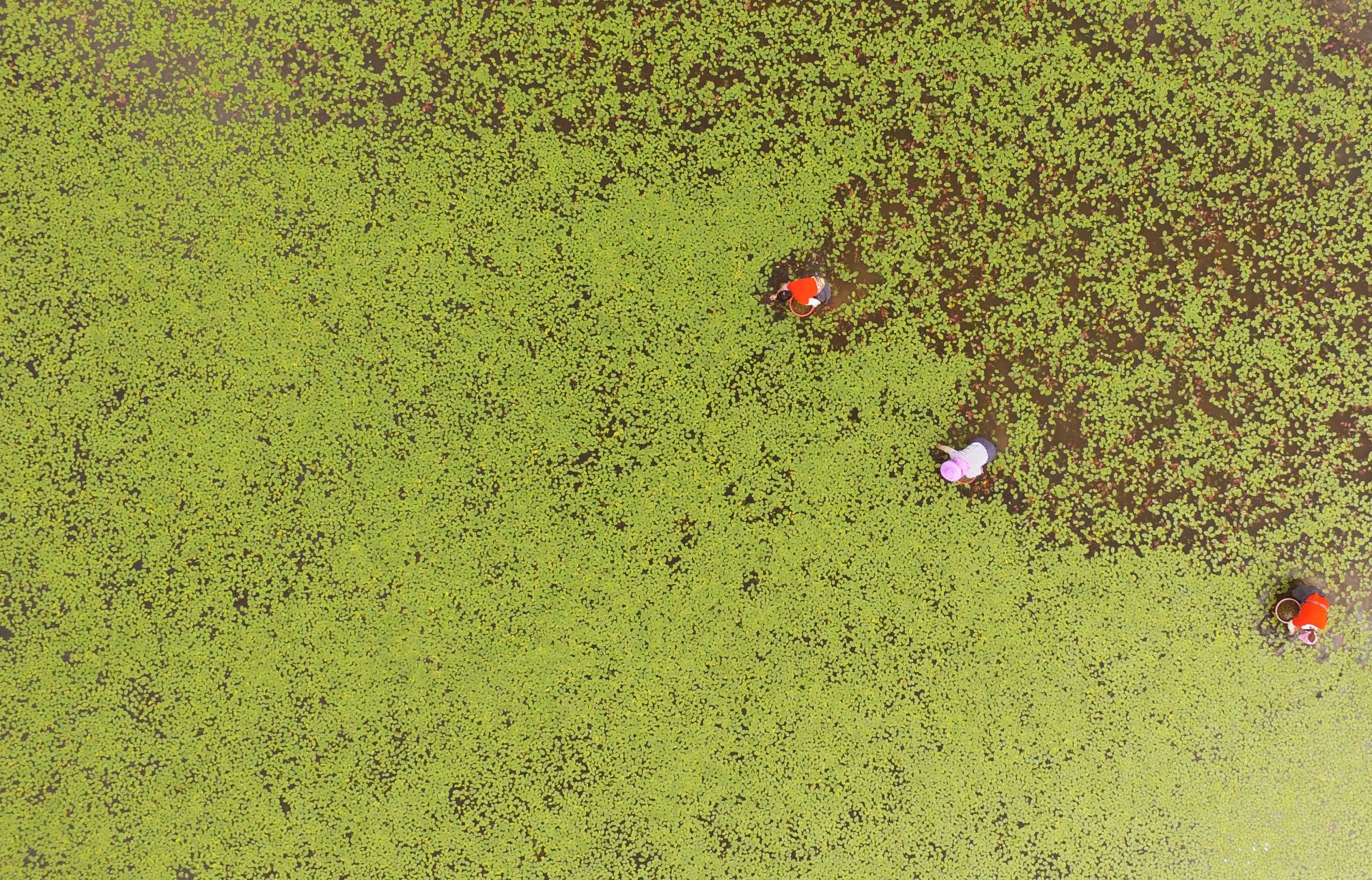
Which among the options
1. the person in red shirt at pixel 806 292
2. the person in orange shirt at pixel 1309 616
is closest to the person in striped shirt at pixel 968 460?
the person in red shirt at pixel 806 292

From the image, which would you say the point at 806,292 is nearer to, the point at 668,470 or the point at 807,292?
the point at 807,292

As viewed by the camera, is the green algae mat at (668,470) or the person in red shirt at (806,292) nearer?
the person in red shirt at (806,292)

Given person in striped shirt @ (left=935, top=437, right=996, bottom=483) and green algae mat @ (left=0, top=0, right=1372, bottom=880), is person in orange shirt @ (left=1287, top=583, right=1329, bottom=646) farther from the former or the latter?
person in striped shirt @ (left=935, top=437, right=996, bottom=483)

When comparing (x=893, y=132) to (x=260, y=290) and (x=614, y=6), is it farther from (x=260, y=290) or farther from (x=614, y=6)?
(x=260, y=290)

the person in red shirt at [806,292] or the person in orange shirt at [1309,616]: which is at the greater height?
the person in orange shirt at [1309,616]

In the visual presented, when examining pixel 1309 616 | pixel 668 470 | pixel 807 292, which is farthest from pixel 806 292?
pixel 1309 616

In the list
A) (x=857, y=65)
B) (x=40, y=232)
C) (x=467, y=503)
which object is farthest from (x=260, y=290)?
(x=857, y=65)

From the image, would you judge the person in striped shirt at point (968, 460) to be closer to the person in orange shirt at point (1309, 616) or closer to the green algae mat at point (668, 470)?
the green algae mat at point (668, 470)
